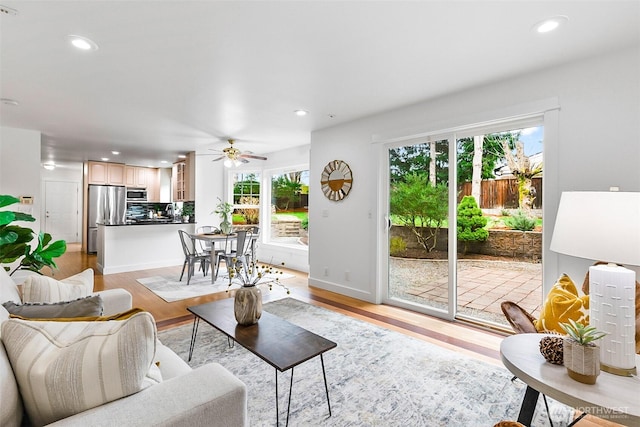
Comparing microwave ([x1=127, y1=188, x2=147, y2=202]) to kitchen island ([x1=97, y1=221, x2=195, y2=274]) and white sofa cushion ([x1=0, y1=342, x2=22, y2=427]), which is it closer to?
kitchen island ([x1=97, y1=221, x2=195, y2=274])

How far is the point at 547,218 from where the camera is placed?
2572mm

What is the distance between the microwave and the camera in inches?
316

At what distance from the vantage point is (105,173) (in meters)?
7.51

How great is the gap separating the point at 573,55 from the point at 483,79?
2.10 ft

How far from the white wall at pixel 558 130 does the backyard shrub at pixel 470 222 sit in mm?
650

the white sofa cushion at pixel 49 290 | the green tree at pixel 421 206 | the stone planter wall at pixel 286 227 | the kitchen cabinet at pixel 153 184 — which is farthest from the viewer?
the kitchen cabinet at pixel 153 184

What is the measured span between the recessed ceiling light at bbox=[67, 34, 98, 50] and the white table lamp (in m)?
3.24

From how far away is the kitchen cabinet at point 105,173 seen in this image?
23.9 ft

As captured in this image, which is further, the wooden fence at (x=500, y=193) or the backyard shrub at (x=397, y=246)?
the backyard shrub at (x=397, y=246)

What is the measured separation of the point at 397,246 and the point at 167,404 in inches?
127

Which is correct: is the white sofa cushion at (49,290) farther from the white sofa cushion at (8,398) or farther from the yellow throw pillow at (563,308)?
the yellow throw pillow at (563,308)

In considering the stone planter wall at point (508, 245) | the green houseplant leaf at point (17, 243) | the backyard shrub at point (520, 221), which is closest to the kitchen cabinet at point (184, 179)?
the green houseplant leaf at point (17, 243)

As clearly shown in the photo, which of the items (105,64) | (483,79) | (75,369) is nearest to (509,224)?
(483,79)

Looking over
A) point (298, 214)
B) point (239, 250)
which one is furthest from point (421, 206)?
point (298, 214)
